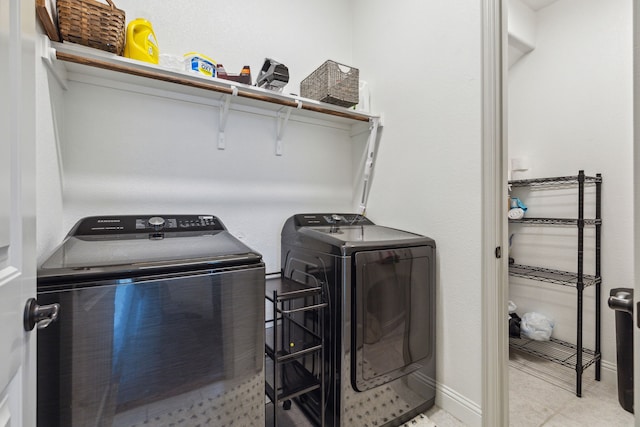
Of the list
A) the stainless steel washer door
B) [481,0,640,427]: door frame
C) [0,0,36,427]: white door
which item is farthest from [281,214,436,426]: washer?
[0,0,36,427]: white door

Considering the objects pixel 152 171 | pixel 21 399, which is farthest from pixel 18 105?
pixel 152 171

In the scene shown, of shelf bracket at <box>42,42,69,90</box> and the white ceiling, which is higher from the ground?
the white ceiling

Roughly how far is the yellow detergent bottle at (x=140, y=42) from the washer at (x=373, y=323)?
3.92ft

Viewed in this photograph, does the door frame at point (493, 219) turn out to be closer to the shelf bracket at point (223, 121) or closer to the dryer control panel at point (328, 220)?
the dryer control panel at point (328, 220)

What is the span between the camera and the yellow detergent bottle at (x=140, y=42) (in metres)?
1.38

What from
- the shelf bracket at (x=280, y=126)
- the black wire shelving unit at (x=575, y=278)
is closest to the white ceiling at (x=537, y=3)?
the black wire shelving unit at (x=575, y=278)

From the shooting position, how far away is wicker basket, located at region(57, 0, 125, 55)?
1.16 metres

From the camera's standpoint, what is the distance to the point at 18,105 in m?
0.58

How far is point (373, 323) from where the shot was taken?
1389 millimetres

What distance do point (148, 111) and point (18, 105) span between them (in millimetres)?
1153

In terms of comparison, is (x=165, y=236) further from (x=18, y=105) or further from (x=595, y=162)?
(x=595, y=162)

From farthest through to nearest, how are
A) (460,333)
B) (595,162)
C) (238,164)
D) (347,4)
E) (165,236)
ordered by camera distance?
1. (347,4)
2. (595,162)
3. (238,164)
4. (460,333)
5. (165,236)

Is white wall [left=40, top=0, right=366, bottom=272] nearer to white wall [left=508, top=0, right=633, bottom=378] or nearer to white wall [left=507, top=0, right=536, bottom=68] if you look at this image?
white wall [left=507, top=0, right=536, bottom=68]

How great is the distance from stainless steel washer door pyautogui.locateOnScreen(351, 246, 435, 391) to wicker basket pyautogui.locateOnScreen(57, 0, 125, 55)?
4.80ft
